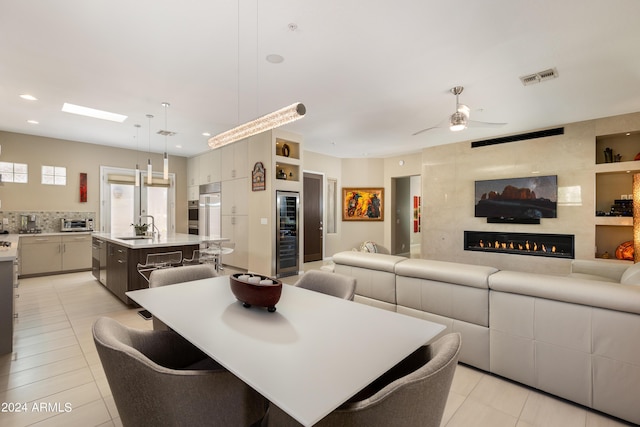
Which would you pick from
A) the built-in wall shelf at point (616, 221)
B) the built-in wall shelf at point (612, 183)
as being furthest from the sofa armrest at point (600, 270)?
the built-in wall shelf at point (612, 183)

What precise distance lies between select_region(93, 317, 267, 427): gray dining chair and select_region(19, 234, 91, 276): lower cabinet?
6584 millimetres

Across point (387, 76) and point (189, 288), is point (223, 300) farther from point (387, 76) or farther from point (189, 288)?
point (387, 76)

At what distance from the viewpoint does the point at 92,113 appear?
4926 millimetres

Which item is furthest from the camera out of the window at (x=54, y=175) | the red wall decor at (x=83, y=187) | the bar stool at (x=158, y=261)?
the red wall decor at (x=83, y=187)

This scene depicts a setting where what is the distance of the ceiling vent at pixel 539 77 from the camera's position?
11.0ft

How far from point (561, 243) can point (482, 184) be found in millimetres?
1760

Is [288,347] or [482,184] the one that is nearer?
[288,347]

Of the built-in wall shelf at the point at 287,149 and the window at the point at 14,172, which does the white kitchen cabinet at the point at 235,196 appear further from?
the window at the point at 14,172

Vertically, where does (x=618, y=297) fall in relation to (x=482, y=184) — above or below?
below

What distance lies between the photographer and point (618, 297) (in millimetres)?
1784

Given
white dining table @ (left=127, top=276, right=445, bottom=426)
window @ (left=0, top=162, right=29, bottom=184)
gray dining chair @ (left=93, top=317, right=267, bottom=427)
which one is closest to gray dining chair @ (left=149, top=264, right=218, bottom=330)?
white dining table @ (left=127, top=276, right=445, bottom=426)

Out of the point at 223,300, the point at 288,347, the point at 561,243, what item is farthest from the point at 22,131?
the point at 561,243

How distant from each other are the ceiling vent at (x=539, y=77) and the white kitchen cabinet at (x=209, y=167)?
20.2 ft

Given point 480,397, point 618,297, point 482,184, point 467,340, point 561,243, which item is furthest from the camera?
point 482,184
